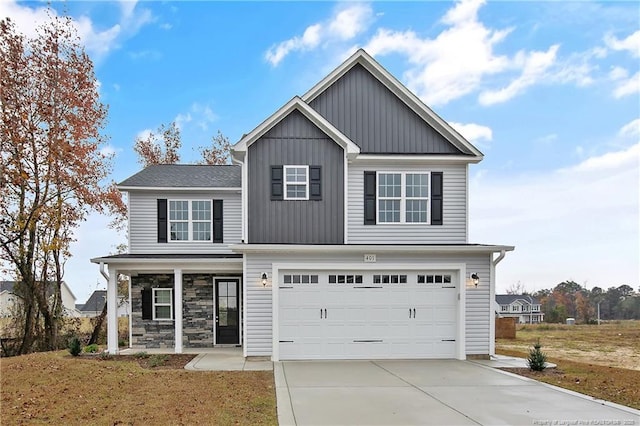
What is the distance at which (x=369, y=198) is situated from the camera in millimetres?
13266

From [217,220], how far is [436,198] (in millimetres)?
7174

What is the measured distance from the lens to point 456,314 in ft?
41.2

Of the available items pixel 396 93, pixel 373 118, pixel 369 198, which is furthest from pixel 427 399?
pixel 396 93

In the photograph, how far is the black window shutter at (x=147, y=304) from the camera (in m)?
14.8

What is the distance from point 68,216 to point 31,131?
3.55 m

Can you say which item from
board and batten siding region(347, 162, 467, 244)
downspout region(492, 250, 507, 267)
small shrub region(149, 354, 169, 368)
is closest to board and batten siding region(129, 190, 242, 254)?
small shrub region(149, 354, 169, 368)

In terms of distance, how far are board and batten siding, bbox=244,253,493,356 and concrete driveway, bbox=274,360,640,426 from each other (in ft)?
5.10

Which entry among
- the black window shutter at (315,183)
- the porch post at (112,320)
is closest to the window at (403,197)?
the black window shutter at (315,183)

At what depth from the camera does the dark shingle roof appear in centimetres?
1537

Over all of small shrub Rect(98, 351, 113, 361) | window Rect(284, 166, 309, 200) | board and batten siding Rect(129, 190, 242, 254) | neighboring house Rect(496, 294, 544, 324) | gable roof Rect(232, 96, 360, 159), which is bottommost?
neighboring house Rect(496, 294, 544, 324)

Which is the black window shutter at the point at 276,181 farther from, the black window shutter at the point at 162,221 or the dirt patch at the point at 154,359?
the dirt patch at the point at 154,359

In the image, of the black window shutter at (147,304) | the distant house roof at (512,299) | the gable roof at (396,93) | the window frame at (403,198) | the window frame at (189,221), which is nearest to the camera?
the window frame at (403,198)

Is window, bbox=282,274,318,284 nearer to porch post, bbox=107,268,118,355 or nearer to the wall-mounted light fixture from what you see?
the wall-mounted light fixture

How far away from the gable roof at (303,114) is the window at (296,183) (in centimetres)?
118
